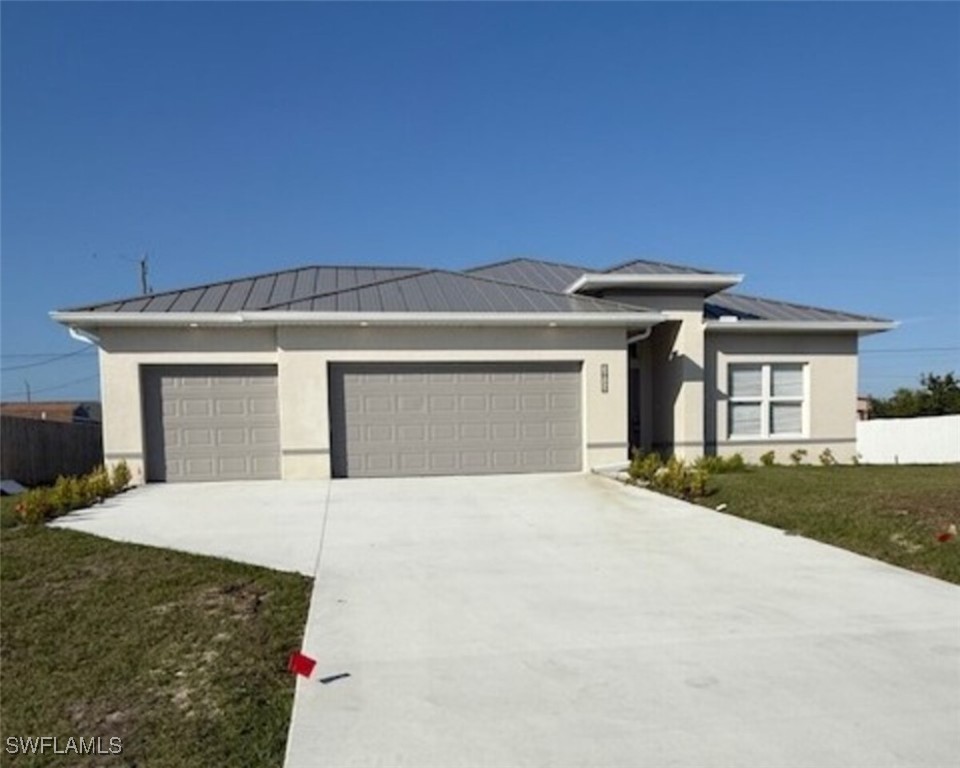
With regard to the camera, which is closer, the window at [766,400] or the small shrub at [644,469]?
the small shrub at [644,469]

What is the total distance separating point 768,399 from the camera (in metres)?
16.7

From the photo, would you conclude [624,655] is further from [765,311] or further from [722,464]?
[765,311]

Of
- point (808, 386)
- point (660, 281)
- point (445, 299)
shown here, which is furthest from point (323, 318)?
point (808, 386)

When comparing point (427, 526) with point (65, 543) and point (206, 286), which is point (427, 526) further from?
point (206, 286)

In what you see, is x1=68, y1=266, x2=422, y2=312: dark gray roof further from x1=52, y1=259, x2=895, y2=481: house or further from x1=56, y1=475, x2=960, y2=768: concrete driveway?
x1=56, y1=475, x2=960, y2=768: concrete driveway

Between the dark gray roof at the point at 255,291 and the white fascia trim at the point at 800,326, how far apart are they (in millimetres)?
7927

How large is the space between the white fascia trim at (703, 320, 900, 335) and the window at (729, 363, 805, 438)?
87 centimetres

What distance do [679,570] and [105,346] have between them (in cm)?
1140

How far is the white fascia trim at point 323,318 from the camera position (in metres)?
13.2

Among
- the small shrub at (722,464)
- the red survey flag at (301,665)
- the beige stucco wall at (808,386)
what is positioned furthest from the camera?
the beige stucco wall at (808,386)

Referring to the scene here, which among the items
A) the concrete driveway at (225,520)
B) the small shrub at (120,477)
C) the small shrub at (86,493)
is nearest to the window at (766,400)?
the concrete driveway at (225,520)

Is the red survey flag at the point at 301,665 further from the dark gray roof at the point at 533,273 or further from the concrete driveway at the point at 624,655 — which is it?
the dark gray roof at the point at 533,273

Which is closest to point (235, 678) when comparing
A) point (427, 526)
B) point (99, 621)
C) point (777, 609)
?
point (99, 621)

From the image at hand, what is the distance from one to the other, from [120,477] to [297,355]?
380 centimetres
